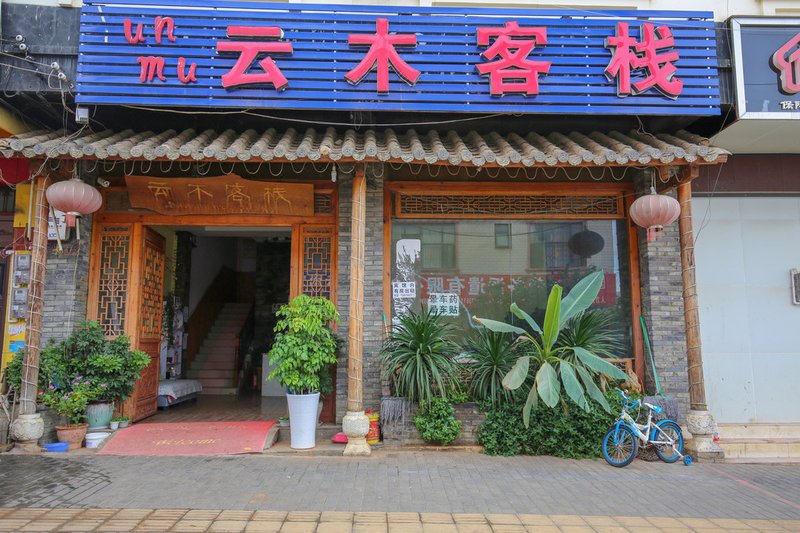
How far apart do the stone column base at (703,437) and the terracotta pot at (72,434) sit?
7.83 metres

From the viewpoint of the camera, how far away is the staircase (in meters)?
11.8

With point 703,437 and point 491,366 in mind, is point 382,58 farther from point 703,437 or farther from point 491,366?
point 703,437

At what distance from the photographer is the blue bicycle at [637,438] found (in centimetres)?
629

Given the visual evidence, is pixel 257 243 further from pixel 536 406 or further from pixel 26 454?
pixel 536 406

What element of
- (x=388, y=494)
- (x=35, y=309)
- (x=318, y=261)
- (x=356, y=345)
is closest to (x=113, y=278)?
(x=35, y=309)

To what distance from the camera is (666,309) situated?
24.8ft

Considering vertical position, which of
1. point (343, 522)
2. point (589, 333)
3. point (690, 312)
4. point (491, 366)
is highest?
point (690, 312)

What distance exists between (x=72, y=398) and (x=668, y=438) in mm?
7506

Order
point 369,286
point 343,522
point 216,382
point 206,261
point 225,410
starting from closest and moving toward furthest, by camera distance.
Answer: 1. point 343,522
2. point 369,286
3. point 225,410
4. point 216,382
5. point 206,261

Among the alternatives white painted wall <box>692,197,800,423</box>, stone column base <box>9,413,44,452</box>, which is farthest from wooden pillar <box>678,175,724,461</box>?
stone column base <box>9,413,44,452</box>

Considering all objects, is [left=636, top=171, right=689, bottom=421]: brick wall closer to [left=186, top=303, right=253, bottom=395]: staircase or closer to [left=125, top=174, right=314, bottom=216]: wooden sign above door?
[left=125, top=174, right=314, bottom=216]: wooden sign above door

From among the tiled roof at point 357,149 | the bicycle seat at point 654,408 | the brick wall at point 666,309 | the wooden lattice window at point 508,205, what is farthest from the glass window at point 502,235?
the bicycle seat at point 654,408

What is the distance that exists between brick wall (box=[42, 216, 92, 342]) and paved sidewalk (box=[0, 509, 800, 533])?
3.22 meters

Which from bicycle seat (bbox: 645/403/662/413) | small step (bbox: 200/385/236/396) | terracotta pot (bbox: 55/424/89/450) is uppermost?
bicycle seat (bbox: 645/403/662/413)
